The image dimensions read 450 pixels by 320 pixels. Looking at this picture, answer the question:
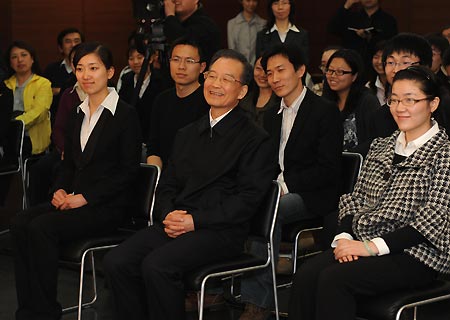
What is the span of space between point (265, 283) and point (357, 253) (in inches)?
37.9

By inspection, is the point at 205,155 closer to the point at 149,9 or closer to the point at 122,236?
the point at 122,236

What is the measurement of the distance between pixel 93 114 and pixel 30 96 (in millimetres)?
2309

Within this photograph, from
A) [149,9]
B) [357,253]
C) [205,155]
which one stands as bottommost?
[357,253]

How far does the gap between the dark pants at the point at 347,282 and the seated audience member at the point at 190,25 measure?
7.88 feet

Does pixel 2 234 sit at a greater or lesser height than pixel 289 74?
→ lesser

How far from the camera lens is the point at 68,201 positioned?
13.9 ft

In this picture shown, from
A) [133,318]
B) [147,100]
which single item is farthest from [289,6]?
[133,318]

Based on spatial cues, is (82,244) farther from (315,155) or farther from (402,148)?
(402,148)

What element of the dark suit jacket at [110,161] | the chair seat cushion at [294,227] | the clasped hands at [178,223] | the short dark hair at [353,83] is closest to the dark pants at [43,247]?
the dark suit jacket at [110,161]

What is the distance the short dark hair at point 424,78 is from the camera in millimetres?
3354

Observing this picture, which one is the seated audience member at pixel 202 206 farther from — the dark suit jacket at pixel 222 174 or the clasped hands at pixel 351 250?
the clasped hands at pixel 351 250

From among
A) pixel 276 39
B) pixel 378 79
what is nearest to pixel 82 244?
pixel 378 79

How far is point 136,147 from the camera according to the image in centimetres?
432

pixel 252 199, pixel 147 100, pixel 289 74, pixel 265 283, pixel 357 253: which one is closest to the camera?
pixel 357 253
